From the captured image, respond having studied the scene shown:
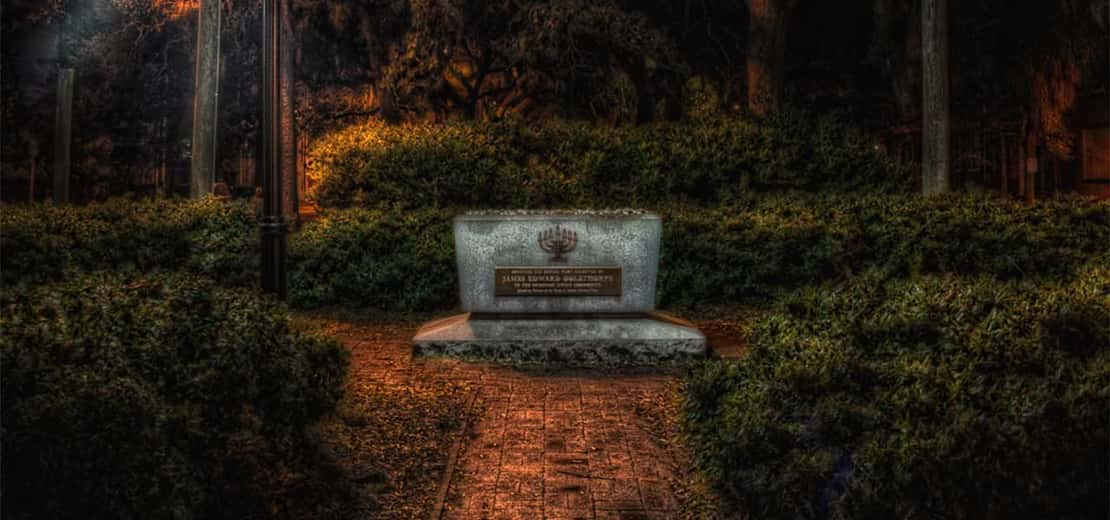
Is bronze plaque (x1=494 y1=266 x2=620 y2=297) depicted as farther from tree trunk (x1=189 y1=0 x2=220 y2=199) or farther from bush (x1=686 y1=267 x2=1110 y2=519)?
tree trunk (x1=189 y1=0 x2=220 y2=199)

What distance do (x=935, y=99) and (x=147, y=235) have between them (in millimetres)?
10622

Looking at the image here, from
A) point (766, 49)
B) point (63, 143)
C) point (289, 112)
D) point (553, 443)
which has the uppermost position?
point (766, 49)

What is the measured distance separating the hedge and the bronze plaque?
3404 mm

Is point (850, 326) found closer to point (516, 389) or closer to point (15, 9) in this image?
point (516, 389)

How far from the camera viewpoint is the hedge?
526 inches

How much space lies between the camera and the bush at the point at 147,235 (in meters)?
12.0

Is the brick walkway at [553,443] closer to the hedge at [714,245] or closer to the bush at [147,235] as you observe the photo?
the hedge at [714,245]

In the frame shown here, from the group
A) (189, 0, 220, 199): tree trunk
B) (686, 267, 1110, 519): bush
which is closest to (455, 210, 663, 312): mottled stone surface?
(686, 267, 1110, 519): bush

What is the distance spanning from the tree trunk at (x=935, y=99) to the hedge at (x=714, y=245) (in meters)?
0.93

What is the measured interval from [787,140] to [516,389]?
8019mm

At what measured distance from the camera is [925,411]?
4.67m

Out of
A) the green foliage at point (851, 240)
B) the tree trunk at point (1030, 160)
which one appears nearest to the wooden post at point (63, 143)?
the green foliage at point (851, 240)

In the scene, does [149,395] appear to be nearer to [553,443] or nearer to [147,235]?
[553,443]

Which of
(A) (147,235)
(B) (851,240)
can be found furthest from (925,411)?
(A) (147,235)
